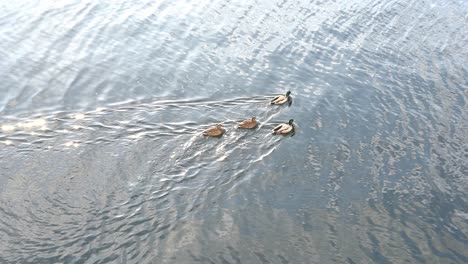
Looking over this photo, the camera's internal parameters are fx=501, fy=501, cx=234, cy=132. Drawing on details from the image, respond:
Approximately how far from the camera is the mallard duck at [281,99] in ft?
66.6

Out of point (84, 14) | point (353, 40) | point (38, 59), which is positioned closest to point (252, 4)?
point (353, 40)

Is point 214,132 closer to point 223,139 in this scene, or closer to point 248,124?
point 223,139

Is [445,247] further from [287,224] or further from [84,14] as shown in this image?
[84,14]

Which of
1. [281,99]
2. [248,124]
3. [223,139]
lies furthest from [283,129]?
[223,139]

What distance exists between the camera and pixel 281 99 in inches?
805

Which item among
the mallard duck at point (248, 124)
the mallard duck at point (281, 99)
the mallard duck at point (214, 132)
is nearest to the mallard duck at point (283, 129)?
the mallard duck at point (248, 124)

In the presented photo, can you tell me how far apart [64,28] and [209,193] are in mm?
14531

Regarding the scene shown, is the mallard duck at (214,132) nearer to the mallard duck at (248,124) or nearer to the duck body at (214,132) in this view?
the duck body at (214,132)

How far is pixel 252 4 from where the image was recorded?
3034cm

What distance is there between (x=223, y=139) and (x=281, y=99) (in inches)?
158

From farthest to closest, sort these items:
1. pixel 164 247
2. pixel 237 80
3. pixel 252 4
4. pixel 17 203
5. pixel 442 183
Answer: pixel 252 4 → pixel 237 80 → pixel 442 183 → pixel 17 203 → pixel 164 247

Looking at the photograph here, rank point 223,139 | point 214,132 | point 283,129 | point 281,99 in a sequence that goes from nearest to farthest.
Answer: point 214,132 → point 223,139 → point 283,129 → point 281,99

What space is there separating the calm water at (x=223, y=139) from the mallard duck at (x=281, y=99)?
10.5 inches

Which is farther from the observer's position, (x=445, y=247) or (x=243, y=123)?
(x=243, y=123)
